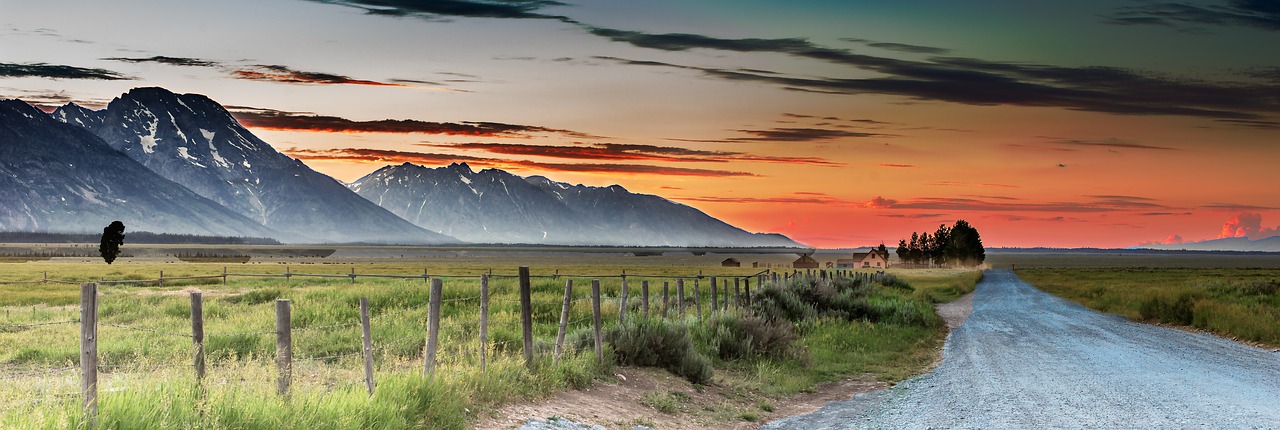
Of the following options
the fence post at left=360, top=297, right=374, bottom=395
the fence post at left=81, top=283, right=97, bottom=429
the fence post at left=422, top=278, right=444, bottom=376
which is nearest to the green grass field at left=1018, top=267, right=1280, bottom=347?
the fence post at left=422, top=278, right=444, bottom=376

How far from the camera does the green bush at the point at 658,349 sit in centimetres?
1764

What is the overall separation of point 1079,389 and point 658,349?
7475 millimetres

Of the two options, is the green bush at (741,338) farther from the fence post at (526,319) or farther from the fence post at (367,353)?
the fence post at (367,353)

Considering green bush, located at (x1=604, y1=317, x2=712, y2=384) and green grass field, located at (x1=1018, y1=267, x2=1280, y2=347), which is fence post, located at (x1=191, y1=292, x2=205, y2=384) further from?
green grass field, located at (x1=1018, y1=267, x2=1280, y2=347)

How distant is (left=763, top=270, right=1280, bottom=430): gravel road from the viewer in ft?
45.7

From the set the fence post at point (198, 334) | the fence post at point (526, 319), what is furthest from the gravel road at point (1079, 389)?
the fence post at point (198, 334)

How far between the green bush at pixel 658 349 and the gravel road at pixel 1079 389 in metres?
2.56

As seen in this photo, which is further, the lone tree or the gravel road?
the lone tree

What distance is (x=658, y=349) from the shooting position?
59.0ft

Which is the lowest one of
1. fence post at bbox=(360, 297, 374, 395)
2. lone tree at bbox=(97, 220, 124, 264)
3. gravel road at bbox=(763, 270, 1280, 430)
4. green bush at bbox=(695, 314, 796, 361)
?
gravel road at bbox=(763, 270, 1280, 430)

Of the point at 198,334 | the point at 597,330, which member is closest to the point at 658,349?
the point at 597,330

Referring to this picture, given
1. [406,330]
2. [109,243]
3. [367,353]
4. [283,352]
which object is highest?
[109,243]

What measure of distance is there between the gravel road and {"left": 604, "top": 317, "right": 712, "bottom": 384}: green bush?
2.56 m

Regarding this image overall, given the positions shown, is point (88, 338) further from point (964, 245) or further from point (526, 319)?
point (964, 245)
